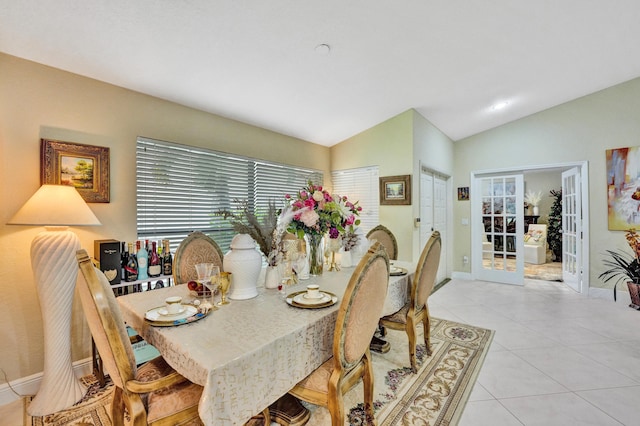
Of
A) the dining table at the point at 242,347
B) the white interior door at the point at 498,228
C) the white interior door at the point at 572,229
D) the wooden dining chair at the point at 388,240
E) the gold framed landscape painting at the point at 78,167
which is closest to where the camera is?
the dining table at the point at 242,347

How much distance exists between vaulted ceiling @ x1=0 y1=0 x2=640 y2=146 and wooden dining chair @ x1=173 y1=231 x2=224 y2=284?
139 cm

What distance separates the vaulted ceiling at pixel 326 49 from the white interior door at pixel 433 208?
123 cm

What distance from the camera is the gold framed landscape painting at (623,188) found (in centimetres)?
389

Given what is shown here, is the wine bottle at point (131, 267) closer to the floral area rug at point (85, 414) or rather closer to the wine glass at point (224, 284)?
the floral area rug at point (85, 414)

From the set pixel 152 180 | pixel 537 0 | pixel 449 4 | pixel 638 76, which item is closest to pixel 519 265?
pixel 638 76

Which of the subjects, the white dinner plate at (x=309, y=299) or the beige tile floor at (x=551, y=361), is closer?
the white dinner plate at (x=309, y=299)

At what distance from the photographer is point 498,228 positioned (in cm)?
503

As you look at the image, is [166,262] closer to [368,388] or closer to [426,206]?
[368,388]

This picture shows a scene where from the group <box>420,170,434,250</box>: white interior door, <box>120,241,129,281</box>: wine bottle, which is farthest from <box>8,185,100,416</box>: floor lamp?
<box>420,170,434,250</box>: white interior door

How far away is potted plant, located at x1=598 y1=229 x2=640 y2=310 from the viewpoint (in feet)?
12.0

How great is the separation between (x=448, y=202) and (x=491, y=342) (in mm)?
3114

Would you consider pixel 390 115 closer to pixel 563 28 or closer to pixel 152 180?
pixel 563 28

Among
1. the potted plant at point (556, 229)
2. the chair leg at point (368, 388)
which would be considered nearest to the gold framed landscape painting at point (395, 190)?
the chair leg at point (368, 388)

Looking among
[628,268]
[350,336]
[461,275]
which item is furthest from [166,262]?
[628,268]
